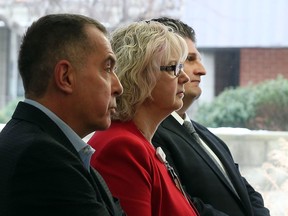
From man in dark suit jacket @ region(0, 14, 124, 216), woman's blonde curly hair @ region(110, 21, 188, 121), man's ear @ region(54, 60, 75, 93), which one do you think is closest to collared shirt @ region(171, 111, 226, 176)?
woman's blonde curly hair @ region(110, 21, 188, 121)

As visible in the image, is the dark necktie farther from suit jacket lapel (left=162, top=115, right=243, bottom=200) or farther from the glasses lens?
the glasses lens

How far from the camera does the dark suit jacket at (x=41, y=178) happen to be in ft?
4.30

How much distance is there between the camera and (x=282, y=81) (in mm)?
3576

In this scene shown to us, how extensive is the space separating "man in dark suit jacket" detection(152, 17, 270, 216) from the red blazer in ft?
0.66

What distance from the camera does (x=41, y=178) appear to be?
1316mm

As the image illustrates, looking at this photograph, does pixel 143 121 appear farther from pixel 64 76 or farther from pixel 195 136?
pixel 64 76

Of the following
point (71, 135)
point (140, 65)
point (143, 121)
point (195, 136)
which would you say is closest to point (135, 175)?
point (143, 121)

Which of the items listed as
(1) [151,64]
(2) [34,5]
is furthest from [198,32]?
(1) [151,64]

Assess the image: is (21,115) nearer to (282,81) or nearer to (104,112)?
(104,112)

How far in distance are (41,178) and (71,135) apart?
0.18 meters

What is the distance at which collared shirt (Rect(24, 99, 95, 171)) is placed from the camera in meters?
1.45

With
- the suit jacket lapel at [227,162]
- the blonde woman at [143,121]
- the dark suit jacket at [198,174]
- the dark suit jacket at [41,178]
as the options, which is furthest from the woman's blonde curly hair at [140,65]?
the dark suit jacket at [41,178]

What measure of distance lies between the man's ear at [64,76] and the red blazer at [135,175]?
48 cm

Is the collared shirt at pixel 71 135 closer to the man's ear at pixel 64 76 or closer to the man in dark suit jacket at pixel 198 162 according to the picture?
the man's ear at pixel 64 76
